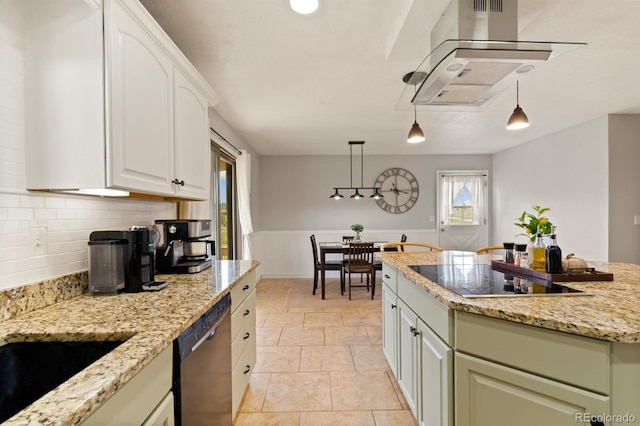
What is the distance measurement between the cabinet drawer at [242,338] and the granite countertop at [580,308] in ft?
3.51

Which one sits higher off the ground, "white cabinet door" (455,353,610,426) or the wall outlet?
the wall outlet

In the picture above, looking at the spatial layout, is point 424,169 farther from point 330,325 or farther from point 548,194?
point 330,325

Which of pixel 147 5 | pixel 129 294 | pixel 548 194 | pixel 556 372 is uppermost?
pixel 147 5

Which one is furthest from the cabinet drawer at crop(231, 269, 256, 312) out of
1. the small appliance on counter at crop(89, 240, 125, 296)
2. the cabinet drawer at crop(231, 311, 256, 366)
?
the small appliance on counter at crop(89, 240, 125, 296)

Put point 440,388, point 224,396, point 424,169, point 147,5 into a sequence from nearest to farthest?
point 440,388 < point 224,396 < point 147,5 < point 424,169

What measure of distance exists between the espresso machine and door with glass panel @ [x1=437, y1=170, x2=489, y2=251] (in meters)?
4.97

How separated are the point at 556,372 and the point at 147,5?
241 cm

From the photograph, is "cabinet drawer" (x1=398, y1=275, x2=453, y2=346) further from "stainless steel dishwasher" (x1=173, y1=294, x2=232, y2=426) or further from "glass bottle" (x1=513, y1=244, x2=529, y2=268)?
"stainless steel dishwasher" (x1=173, y1=294, x2=232, y2=426)

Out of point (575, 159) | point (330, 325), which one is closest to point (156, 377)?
point (330, 325)

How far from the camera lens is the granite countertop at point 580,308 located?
888 millimetres

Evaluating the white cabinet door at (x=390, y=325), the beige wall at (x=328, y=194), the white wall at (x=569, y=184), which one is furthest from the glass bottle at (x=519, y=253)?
the beige wall at (x=328, y=194)

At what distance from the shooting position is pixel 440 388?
1287mm

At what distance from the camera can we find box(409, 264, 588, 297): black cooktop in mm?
1254

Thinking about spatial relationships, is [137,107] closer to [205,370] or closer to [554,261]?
[205,370]
